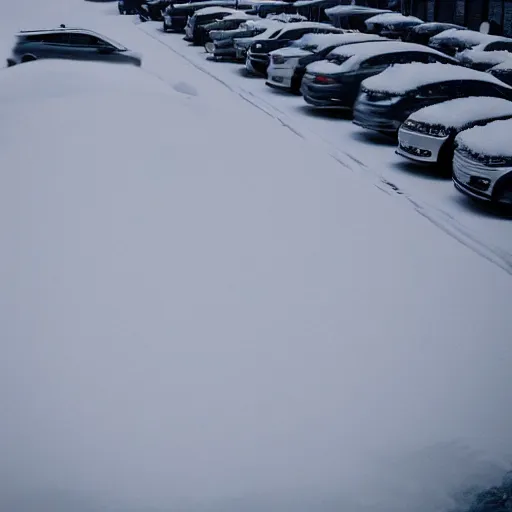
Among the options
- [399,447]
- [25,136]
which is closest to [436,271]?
[399,447]

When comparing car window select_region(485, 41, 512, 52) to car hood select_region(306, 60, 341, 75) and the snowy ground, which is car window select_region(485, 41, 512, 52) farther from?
the snowy ground

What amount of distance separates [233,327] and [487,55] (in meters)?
12.9

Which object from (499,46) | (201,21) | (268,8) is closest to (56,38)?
(201,21)

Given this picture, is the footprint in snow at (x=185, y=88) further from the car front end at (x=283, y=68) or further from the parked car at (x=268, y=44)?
the parked car at (x=268, y=44)

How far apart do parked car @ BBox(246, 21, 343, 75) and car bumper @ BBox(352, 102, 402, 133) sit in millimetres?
7806

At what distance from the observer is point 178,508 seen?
12.8ft

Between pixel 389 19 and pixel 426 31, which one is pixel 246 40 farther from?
pixel 389 19

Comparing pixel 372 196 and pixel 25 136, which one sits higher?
pixel 25 136

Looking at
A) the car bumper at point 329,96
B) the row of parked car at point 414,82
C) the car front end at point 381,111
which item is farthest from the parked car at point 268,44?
the car front end at point 381,111

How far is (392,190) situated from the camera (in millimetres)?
9773

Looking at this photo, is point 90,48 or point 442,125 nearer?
point 442,125

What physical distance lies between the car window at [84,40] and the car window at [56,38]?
0.13 meters

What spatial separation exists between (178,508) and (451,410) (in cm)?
194

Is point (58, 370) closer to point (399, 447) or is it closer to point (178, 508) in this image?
point (178, 508)
